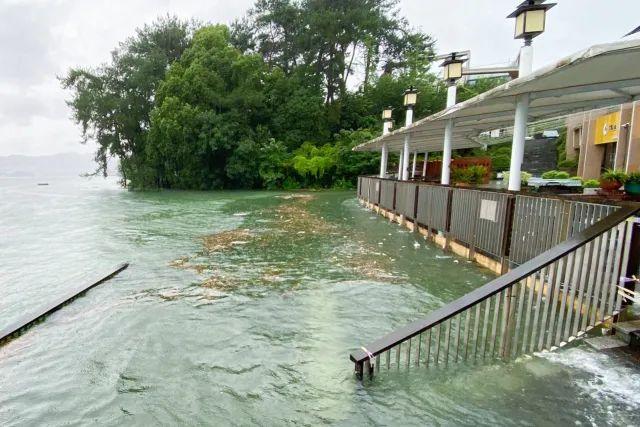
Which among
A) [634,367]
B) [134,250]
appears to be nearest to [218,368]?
[634,367]

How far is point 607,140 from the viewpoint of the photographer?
49.5 ft

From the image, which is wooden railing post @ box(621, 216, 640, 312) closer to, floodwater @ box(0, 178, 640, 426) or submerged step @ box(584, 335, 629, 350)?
submerged step @ box(584, 335, 629, 350)

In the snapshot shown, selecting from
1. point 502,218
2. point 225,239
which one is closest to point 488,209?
point 502,218

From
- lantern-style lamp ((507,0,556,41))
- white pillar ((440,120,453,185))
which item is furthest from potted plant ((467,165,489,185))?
lantern-style lamp ((507,0,556,41))

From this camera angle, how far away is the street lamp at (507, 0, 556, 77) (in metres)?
5.66

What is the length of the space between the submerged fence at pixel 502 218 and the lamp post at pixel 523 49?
69 cm

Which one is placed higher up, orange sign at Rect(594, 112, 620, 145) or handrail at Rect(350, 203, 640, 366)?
orange sign at Rect(594, 112, 620, 145)

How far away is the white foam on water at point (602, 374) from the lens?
254 cm

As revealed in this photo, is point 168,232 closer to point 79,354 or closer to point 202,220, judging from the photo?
point 202,220

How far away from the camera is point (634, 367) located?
2820mm

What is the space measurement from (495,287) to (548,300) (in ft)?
1.90

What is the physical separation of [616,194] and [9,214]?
18696mm

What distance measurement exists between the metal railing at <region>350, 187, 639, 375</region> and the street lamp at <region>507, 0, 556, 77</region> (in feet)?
11.7

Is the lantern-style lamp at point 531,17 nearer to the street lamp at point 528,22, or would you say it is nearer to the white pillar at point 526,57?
the street lamp at point 528,22
